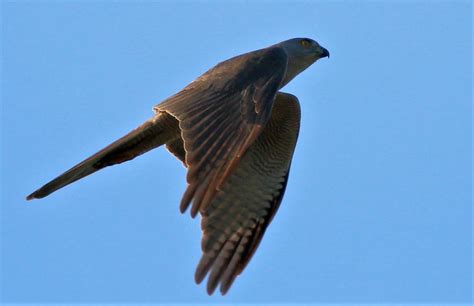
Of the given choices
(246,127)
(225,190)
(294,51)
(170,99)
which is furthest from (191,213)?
(294,51)

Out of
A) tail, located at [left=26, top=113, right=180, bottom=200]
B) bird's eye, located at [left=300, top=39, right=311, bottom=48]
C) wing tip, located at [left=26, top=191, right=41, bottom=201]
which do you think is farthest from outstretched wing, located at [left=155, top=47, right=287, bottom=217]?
wing tip, located at [left=26, top=191, right=41, bottom=201]

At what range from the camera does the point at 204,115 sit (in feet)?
33.9

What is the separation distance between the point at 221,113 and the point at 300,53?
2895 mm

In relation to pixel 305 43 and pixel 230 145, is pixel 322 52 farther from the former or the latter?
pixel 230 145

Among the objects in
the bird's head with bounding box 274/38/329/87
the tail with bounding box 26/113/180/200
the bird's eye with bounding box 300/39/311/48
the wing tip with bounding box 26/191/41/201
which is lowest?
the wing tip with bounding box 26/191/41/201

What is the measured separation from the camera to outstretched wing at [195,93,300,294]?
11289 mm

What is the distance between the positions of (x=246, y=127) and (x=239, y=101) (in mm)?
575

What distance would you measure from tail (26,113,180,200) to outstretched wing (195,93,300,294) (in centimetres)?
90

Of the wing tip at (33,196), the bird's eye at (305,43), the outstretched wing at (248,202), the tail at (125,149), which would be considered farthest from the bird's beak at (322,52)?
the wing tip at (33,196)

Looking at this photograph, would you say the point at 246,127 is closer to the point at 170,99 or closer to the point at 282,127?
the point at 170,99

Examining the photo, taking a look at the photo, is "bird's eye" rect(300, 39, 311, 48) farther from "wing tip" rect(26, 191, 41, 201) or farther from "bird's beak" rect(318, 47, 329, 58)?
"wing tip" rect(26, 191, 41, 201)

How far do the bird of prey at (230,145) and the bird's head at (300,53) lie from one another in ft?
0.04

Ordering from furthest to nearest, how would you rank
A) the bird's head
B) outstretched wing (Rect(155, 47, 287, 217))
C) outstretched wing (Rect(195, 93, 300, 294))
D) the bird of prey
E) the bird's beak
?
the bird's beak
the bird's head
outstretched wing (Rect(195, 93, 300, 294))
the bird of prey
outstretched wing (Rect(155, 47, 287, 217))

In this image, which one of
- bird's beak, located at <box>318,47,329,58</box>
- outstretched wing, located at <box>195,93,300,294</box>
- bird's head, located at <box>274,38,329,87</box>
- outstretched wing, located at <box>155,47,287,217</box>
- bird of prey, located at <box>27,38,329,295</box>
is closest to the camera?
outstretched wing, located at <box>155,47,287,217</box>
